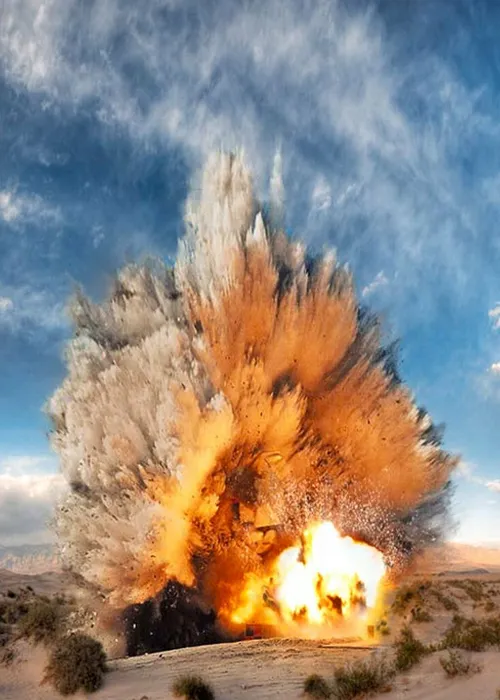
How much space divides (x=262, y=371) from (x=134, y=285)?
771cm

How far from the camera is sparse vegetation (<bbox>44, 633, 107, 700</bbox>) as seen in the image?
13578 millimetres

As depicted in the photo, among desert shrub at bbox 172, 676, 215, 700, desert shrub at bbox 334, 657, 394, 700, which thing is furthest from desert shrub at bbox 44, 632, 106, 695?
desert shrub at bbox 334, 657, 394, 700

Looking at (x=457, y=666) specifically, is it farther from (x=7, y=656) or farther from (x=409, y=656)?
(x=7, y=656)

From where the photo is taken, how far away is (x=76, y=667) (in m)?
14.0

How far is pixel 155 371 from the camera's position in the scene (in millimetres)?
24500

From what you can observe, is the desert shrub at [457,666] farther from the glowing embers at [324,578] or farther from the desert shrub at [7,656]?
the glowing embers at [324,578]

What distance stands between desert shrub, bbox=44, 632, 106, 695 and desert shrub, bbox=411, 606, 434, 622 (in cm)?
1931

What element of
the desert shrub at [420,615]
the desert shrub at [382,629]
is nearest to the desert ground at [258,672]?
the desert shrub at [382,629]

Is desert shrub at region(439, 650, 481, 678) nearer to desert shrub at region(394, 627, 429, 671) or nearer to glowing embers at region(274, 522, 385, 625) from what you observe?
desert shrub at region(394, 627, 429, 671)

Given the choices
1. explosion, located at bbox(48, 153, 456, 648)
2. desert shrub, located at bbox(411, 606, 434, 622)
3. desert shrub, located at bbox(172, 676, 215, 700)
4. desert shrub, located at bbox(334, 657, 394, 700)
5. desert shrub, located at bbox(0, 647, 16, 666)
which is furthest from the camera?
desert shrub, located at bbox(411, 606, 434, 622)

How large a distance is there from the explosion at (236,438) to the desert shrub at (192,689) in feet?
34.3

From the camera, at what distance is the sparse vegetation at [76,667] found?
13.6 metres

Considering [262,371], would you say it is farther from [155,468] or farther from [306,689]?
[306,689]

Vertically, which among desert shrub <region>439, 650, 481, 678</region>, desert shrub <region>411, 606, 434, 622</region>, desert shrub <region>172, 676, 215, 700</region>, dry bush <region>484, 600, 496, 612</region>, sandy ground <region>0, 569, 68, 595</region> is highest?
sandy ground <region>0, 569, 68, 595</region>
